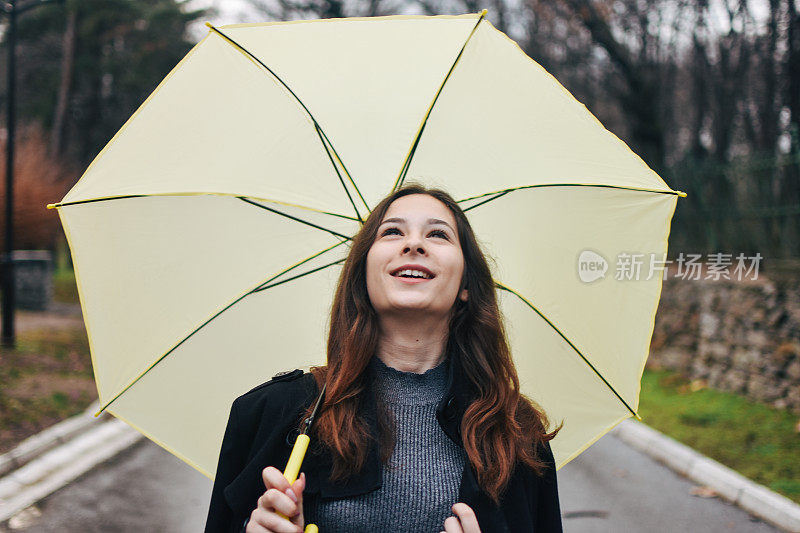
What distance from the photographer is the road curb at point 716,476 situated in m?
5.57

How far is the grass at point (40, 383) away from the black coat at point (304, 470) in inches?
206

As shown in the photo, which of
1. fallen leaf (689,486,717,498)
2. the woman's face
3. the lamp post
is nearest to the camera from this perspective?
the woman's face

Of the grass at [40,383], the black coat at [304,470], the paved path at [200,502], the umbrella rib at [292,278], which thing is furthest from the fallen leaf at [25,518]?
the black coat at [304,470]

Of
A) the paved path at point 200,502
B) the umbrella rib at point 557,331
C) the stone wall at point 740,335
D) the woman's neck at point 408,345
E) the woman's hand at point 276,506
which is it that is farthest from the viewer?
the stone wall at point 740,335

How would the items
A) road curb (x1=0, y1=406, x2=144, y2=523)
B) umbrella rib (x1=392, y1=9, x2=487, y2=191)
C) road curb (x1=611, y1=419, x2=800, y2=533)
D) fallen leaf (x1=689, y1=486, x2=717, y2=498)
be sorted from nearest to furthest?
umbrella rib (x1=392, y1=9, x2=487, y2=191), road curb (x1=611, y1=419, x2=800, y2=533), road curb (x1=0, y1=406, x2=144, y2=523), fallen leaf (x1=689, y1=486, x2=717, y2=498)

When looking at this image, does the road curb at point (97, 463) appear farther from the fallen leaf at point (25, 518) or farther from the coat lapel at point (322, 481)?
the coat lapel at point (322, 481)

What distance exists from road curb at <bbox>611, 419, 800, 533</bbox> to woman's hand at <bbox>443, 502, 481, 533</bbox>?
448 cm

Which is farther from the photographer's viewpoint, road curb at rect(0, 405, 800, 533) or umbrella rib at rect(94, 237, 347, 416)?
road curb at rect(0, 405, 800, 533)

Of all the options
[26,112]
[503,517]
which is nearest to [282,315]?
[503,517]

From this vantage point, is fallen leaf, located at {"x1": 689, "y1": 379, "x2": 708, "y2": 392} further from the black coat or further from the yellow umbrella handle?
the yellow umbrella handle

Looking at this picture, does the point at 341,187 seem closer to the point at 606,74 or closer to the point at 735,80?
the point at 735,80

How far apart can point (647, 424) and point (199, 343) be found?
7309 millimetres

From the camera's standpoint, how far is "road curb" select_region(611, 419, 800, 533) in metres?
5.57
